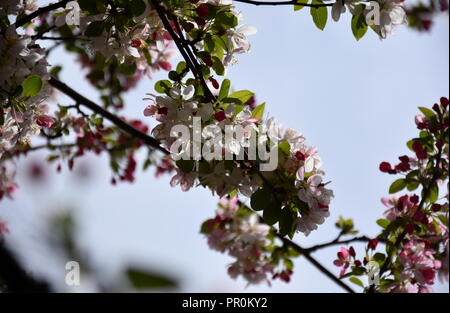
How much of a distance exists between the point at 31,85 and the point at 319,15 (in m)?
1.04

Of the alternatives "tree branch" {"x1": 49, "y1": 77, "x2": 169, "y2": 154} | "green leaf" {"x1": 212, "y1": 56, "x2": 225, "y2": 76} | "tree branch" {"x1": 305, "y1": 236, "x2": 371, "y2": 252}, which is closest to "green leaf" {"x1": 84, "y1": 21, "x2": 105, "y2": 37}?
"green leaf" {"x1": 212, "y1": 56, "x2": 225, "y2": 76}

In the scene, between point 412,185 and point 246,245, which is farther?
point 246,245

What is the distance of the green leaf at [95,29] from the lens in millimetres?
1884

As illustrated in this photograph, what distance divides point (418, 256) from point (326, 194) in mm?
864

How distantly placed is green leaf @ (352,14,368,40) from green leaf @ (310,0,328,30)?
104mm

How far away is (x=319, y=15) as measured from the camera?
1812mm

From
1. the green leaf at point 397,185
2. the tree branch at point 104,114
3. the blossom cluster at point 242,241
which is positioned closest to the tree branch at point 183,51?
the tree branch at point 104,114

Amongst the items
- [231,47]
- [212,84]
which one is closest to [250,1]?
[231,47]

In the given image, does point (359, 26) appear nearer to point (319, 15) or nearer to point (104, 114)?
point (319, 15)

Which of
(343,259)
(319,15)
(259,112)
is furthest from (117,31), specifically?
(343,259)

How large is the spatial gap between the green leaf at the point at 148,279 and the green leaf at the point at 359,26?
1.55m

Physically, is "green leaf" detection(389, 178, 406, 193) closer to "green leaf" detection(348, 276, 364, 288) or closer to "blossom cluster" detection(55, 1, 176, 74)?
"green leaf" detection(348, 276, 364, 288)

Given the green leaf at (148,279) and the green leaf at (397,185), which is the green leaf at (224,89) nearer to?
the green leaf at (397,185)
